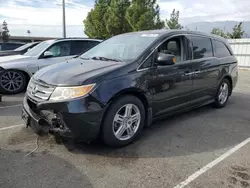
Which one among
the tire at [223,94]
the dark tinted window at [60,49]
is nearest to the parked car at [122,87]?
the tire at [223,94]

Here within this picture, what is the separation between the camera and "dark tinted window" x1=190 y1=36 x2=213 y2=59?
4.41 metres

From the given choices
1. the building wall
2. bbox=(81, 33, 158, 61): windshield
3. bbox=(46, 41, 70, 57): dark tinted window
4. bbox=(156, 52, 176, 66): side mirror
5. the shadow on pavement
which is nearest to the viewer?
the shadow on pavement

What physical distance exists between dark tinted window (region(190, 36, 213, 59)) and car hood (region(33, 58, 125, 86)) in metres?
1.75

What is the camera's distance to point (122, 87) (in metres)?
3.14

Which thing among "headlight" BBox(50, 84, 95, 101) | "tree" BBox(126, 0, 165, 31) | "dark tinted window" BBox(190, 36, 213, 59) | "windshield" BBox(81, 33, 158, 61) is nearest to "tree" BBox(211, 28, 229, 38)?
"tree" BBox(126, 0, 165, 31)

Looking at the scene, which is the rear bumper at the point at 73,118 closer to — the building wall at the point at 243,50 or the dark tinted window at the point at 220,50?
the dark tinted window at the point at 220,50

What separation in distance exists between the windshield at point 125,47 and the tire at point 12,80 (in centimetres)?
322

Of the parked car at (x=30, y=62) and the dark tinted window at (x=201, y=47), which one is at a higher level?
the dark tinted window at (x=201, y=47)

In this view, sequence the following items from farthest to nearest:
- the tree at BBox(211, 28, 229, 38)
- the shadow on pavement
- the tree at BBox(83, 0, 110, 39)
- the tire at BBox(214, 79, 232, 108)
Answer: the tree at BBox(83, 0, 110, 39)
the tree at BBox(211, 28, 229, 38)
the tire at BBox(214, 79, 232, 108)
the shadow on pavement

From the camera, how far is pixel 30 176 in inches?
102

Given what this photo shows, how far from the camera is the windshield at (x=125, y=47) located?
3.68m

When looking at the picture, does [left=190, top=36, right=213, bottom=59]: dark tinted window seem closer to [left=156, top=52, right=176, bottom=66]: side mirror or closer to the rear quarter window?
the rear quarter window

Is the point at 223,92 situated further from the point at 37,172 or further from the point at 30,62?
the point at 30,62

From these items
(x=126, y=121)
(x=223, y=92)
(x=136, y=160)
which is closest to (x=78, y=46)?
(x=223, y=92)
